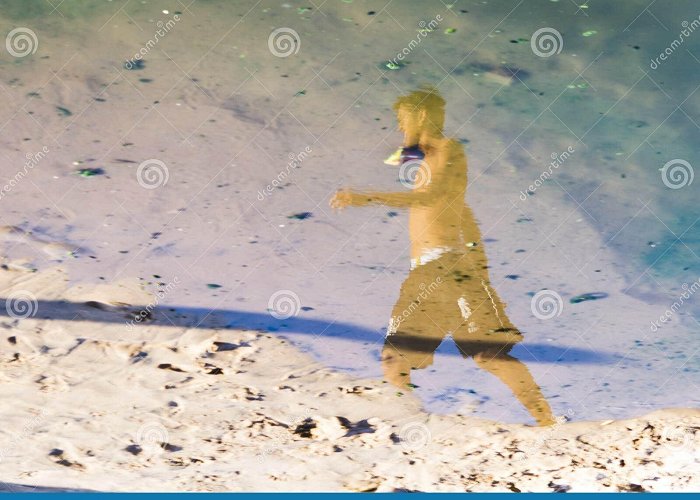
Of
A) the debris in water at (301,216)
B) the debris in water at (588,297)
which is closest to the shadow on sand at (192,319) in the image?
the debris in water at (588,297)

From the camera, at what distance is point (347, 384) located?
2.79 m

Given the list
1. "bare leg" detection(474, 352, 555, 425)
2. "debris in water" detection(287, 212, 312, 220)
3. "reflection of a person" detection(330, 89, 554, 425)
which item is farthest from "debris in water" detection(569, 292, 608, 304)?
"debris in water" detection(287, 212, 312, 220)

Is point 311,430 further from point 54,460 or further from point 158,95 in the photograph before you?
point 158,95

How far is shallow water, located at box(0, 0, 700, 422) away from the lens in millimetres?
1882

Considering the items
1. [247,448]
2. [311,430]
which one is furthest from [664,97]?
[247,448]

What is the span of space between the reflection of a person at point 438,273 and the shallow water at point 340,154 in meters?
0.03

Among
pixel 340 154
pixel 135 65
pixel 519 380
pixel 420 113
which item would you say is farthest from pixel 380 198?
pixel 519 380

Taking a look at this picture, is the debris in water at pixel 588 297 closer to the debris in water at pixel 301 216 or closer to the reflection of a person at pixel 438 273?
the reflection of a person at pixel 438 273

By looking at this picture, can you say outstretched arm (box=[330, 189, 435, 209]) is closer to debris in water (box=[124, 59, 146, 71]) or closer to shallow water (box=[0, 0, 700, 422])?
shallow water (box=[0, 0, 700, 422])

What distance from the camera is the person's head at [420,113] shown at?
1.97m

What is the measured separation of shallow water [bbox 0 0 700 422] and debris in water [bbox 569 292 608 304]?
21 millimetres

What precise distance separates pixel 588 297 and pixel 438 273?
1.71 ft

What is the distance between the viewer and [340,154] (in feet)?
6.82

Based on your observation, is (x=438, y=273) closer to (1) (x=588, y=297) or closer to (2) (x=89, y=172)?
(1) (x=588, y=297)
